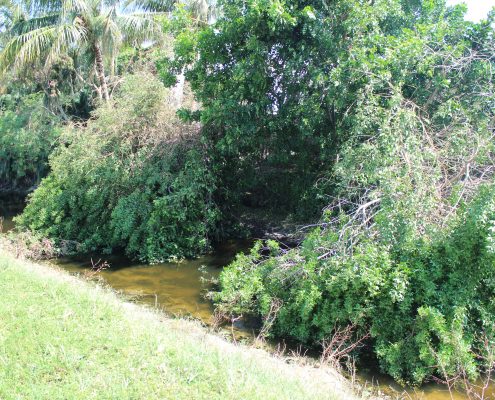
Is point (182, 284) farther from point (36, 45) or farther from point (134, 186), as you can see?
point (36, 45)

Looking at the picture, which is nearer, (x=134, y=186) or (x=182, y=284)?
(x=182, y=284)

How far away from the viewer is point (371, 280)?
21.2 feet

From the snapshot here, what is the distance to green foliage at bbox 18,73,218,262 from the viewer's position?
470 inches

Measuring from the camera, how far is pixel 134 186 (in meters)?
12.6

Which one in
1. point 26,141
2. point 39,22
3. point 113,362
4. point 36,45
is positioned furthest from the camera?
point 26,141

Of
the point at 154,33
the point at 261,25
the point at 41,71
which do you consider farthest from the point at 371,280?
the point at 41,71

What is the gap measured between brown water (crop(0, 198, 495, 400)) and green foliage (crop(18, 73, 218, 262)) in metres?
0.53

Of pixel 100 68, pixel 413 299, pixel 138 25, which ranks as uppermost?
pixel 138 25

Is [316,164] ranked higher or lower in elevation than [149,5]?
lower

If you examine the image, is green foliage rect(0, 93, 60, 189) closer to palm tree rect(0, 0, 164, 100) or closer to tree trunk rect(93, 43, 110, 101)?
tree trunk rect(93, 43, 110, 101)

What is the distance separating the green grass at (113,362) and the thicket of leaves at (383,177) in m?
1.43

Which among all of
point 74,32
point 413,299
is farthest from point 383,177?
point 74,32

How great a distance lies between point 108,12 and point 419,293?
15.1 metres

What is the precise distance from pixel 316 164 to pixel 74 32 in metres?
10.1
